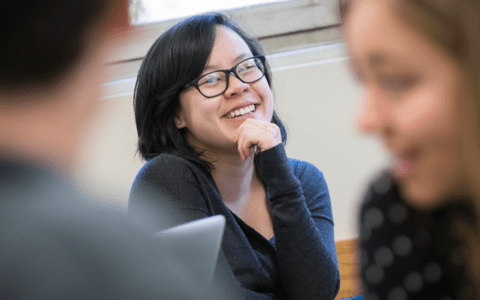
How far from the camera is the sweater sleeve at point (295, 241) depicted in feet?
3.67

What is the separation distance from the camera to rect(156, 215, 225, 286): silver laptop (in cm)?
46

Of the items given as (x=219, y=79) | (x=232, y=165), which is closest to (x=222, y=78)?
(x=219, y=79)

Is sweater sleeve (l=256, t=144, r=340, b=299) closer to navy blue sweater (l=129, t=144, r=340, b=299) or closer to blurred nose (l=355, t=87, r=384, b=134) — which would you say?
navy blue sweater (l=129, t=144, r=340, b=299)

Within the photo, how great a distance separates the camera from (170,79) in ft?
4.08

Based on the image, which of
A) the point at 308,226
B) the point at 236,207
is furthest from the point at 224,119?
the point at 308,226

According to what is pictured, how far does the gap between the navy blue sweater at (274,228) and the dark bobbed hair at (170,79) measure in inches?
3.8

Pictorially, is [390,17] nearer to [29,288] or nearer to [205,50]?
[29,288]

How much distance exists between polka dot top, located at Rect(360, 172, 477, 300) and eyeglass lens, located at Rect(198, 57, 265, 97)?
27.0 inches

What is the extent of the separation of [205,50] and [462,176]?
3.02ft

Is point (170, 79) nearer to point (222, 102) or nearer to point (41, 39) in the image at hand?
point (222, 102)

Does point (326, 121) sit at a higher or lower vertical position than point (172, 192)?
lower

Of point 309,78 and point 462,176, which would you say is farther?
point 309,78

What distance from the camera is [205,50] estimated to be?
1207mm

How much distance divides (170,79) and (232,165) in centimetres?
29
